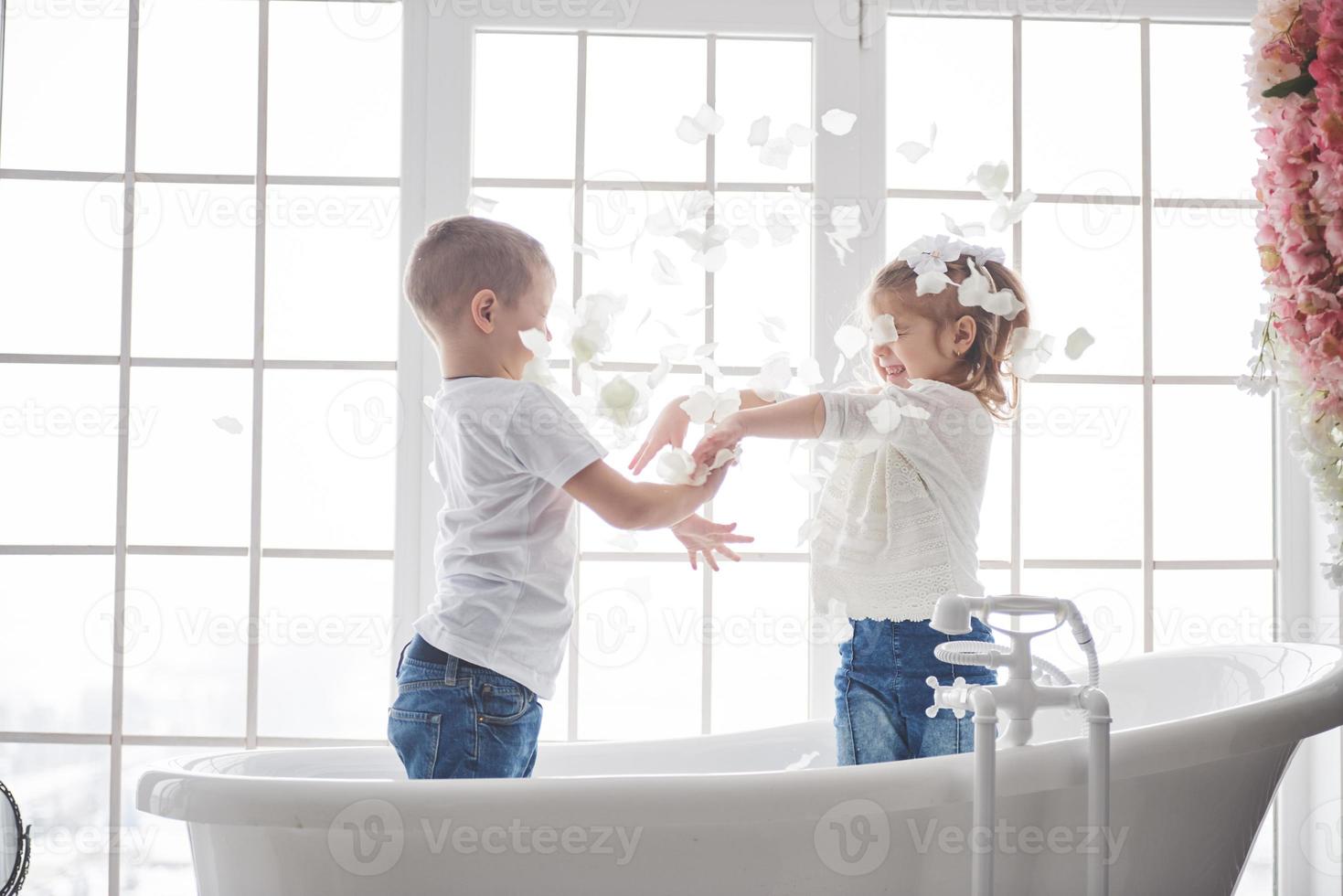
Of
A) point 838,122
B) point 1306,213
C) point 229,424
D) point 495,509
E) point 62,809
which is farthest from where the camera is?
point 62,809

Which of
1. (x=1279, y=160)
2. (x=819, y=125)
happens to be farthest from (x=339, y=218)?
(x=1279, y=160)

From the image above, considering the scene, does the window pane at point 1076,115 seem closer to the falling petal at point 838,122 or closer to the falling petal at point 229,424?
the falling petal at point 838,122

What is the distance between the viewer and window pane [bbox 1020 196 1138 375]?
210cm

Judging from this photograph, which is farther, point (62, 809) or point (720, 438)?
point (62, 809)

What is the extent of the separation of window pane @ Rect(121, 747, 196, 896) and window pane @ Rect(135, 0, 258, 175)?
4.03 feet

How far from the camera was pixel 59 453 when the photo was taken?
6.73ft

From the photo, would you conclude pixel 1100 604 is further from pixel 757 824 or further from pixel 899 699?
pixel 757 824

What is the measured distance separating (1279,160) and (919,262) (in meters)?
0.46

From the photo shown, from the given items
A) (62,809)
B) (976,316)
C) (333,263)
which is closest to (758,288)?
(976,316)

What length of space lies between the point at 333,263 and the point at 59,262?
22.9 inches

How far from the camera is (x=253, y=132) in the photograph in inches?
81.4

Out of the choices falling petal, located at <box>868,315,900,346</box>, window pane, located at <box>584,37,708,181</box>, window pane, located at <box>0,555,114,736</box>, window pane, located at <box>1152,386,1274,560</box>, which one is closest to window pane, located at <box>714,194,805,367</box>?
window pane, located at <box>584,37,708,181</box>

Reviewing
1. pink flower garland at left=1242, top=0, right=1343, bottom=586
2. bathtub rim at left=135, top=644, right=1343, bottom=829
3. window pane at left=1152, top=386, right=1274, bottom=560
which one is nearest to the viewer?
bathtub rim at left=135, top=644, right=1343, bottom=829

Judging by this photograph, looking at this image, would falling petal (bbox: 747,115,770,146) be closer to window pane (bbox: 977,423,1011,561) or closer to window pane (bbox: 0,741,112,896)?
window pane (bbox: 977,423,1011,561)
